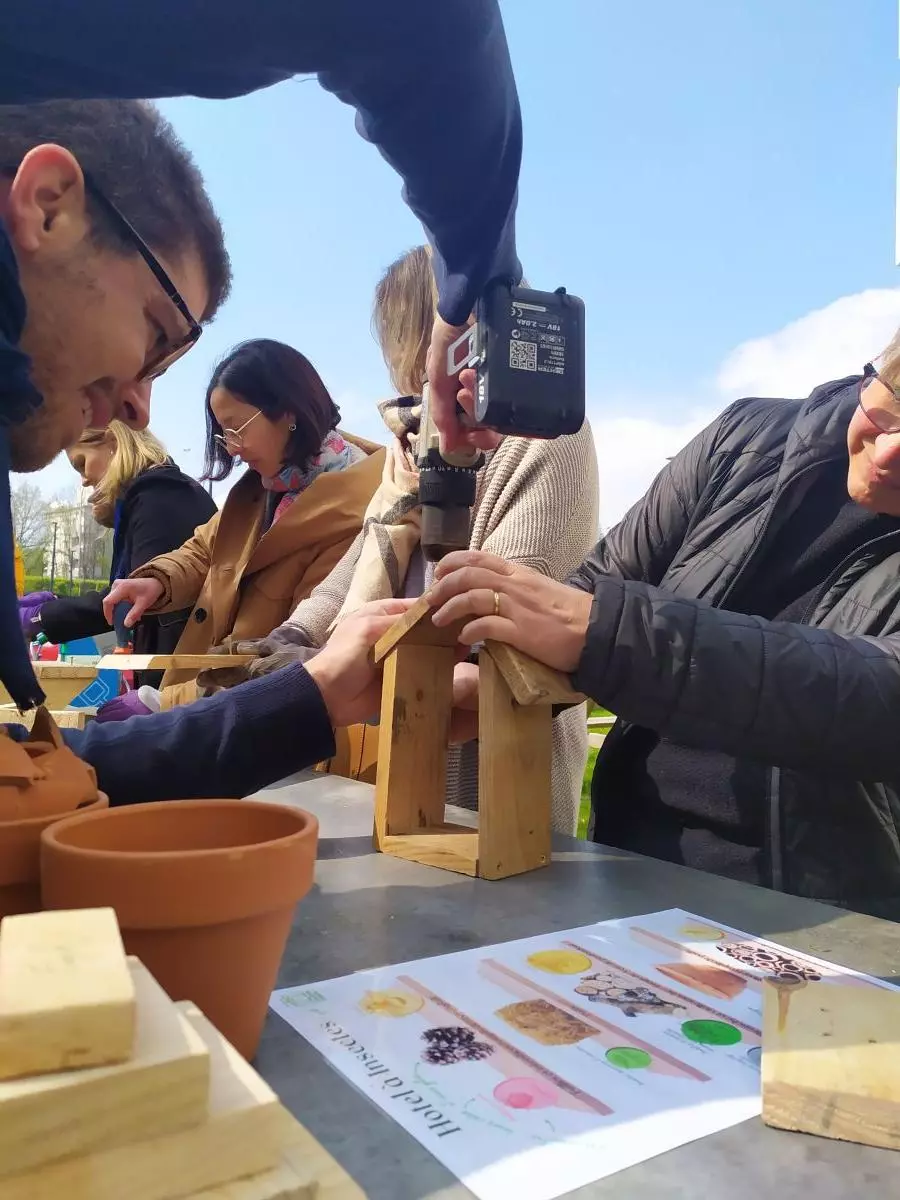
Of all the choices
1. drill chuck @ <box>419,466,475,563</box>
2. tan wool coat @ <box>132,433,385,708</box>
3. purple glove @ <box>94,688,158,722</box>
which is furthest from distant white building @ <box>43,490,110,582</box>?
drill chuck @ <box>419,466,475,563</box>

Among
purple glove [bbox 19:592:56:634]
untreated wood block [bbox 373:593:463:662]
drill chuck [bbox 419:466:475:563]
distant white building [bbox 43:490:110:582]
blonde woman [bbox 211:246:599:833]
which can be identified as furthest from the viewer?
distant white building [bbox 43:490:110:582]

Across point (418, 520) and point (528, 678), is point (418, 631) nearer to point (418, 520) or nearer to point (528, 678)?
point (528, 678)

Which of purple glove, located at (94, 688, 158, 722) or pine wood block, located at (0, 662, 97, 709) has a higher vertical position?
purple glove, located at (94, 688, 158, 722)

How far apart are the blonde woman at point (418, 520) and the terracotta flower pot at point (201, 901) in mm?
813

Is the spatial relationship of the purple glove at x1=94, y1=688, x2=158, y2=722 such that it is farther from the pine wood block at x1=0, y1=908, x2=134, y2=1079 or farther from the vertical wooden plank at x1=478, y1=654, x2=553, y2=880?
the pine wood block at x1=0, y1=908, x2=134, y2=1079

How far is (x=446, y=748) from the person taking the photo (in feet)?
3.16

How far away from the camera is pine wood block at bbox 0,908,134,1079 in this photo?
248mm

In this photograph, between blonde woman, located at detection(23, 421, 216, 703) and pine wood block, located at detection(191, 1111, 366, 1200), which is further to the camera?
blonde woman, located at detection(23, 421, 216, 703)

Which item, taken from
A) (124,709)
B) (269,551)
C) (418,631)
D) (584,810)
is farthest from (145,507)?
(418,631)

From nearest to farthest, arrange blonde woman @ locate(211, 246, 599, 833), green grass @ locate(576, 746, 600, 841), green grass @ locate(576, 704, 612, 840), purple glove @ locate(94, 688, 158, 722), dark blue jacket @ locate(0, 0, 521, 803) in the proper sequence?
dark blue jacket @ locate(0, 0, 521, 803)
blonde woman @ locate(211, 246, 599, 833)
purple glove @ locate(94, 688, 158, 722)
green grass @ locate(576, 704, 612, 840)
green grass @ locate(576, 746, 600, 841)

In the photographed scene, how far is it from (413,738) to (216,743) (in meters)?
0.21

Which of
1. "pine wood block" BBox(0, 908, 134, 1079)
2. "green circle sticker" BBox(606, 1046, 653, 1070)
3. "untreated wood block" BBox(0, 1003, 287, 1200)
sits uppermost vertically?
"pine wood block" BBox(0, 908, 134, 1079)

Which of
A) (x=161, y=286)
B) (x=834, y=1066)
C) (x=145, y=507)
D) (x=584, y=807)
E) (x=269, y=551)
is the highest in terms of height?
(x=161, y=286)

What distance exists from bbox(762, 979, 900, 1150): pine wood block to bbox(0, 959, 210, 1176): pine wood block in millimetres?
290
